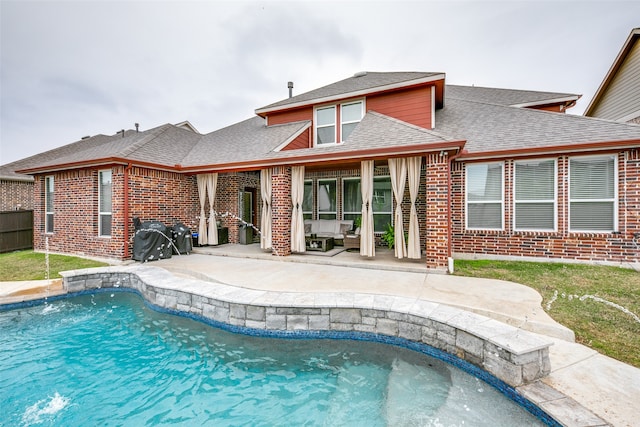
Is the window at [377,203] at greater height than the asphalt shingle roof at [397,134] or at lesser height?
lesser

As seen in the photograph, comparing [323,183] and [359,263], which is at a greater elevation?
[323,183]

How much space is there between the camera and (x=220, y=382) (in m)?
3.21

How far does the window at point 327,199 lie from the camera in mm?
10500

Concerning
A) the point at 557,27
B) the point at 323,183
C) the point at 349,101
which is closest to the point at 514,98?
the point at 557,27

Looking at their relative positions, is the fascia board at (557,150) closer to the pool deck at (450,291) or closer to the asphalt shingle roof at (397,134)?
the asphalt shingle roof at (397,134)

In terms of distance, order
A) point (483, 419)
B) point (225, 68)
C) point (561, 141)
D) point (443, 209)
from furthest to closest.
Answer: point (225, 68) < point (561, 141) < point (443, 209) < point (483, 419)

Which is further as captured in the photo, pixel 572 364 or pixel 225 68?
pixel 225 68

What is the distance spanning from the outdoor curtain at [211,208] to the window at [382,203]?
559cm

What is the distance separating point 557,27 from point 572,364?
13.0 metres

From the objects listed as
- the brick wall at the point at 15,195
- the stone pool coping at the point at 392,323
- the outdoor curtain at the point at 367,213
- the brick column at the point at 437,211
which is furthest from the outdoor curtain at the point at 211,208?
the brick wall at the point at 15,195

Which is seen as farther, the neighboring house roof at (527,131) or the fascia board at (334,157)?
the neighboring house roof at (527,131)

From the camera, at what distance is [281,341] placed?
3.89 m

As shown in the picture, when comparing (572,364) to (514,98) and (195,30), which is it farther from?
(195,30)

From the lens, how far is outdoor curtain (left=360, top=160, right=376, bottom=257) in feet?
23.2
